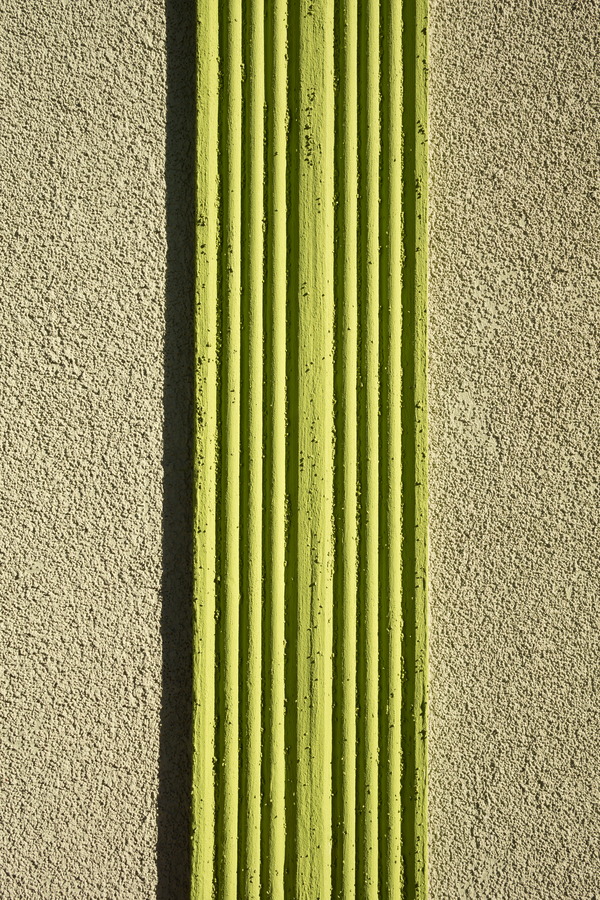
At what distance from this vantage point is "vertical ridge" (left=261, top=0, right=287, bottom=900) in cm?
79

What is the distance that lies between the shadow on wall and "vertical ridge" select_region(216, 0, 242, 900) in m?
0.07

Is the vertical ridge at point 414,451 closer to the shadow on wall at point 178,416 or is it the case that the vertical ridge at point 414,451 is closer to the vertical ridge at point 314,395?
the vertical ridge at point 314,395

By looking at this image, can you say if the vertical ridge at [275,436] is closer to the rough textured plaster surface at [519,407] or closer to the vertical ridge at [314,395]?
the vertical ridge at [314,395]

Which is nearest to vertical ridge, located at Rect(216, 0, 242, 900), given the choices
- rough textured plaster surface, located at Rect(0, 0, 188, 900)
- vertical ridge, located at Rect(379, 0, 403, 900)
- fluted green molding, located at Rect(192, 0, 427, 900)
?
fluted green molding, located at Rect(192, 0, 427, 900)

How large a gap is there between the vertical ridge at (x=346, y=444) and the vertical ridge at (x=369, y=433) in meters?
0.01

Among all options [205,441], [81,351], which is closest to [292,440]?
Answer: [205,441]

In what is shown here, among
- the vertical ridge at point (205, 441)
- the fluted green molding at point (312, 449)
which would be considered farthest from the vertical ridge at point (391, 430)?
the vertical ridge at point (205, 441)

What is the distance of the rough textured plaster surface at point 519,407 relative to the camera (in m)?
0.83

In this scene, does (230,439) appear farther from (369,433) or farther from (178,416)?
(369,433)

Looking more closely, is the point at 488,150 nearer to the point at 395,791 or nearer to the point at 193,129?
the point at 193,129

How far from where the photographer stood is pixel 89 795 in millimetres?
817

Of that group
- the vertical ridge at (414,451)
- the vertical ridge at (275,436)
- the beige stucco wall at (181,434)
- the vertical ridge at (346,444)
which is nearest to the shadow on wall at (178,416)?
the beige stucco wall at (181,434)

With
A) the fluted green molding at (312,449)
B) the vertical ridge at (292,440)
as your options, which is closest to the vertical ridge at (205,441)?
the fluted green molding at (312,449)

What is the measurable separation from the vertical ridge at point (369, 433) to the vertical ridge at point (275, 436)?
0.12 meters
